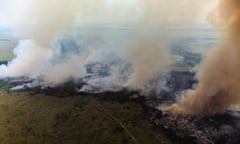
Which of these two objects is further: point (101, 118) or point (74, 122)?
point (101, 118)

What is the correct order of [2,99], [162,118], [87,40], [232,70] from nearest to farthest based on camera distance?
[162,118] → [232,70] → [2,99] → [87,40]

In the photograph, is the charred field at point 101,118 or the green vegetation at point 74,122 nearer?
the charred field at point 101,118

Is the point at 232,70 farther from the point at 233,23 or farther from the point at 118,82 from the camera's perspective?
the point at 118,82

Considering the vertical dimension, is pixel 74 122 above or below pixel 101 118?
below

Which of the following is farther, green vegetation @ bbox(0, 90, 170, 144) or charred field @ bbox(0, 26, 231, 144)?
green vegetation @ bbox(0, 90, 170, 144)

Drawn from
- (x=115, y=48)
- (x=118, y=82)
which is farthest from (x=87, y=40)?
(x=118, y=82)

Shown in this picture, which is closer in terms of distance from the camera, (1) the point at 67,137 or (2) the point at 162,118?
(1) the point at 67,137

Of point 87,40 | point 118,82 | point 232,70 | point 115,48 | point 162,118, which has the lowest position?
point 162,118

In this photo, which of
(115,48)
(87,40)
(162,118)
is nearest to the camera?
(162,118)
